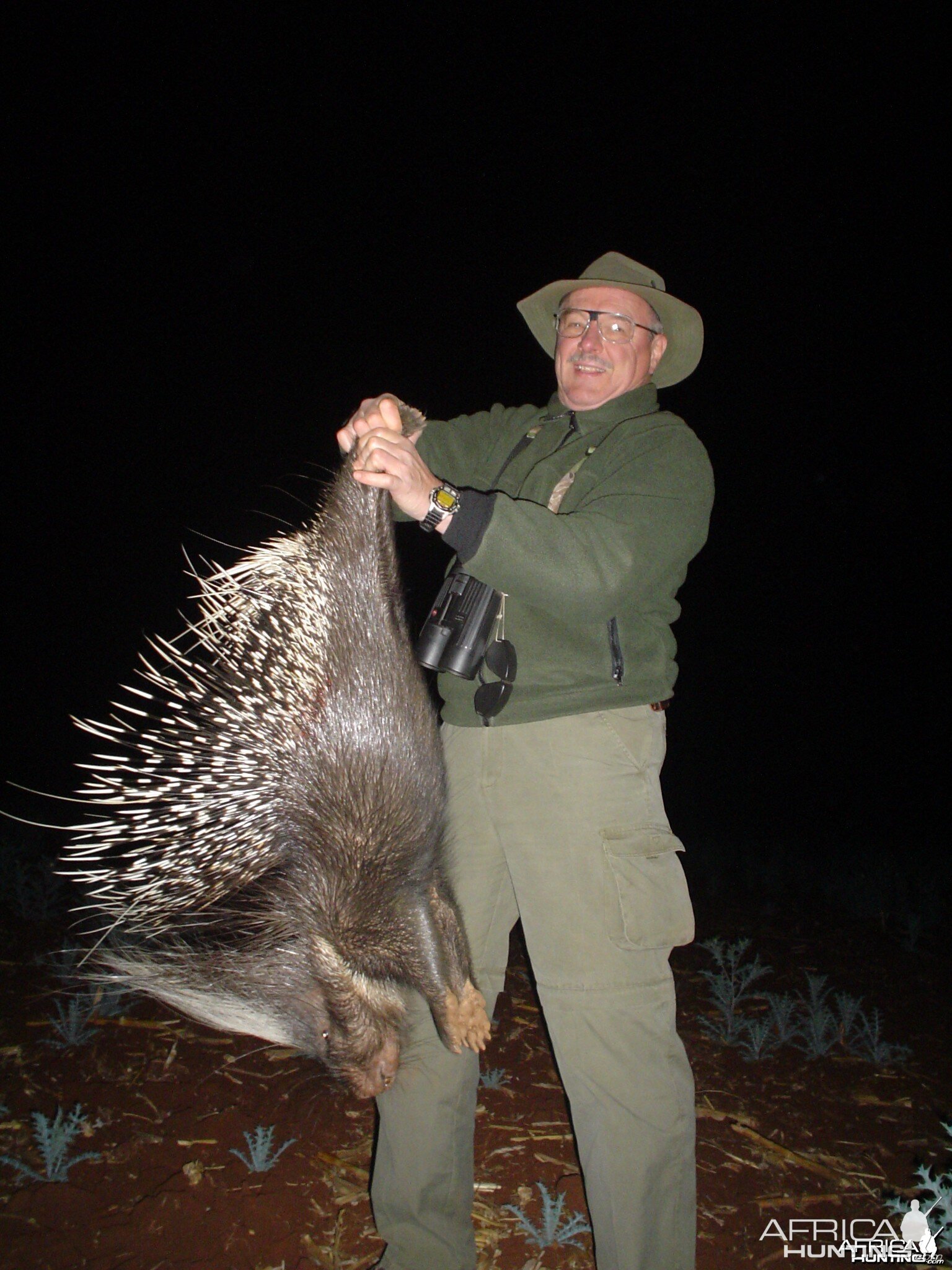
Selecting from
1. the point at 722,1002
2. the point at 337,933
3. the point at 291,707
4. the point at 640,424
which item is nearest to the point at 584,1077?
the point at 337,933

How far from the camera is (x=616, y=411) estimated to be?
5.88 feet

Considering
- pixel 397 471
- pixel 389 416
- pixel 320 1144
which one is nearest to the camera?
pixel 397 471

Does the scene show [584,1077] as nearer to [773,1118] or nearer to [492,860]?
[492,860]

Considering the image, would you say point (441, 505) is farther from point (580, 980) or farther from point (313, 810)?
point (580, 980)

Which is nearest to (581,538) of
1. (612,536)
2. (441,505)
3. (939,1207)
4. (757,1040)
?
(612,536)

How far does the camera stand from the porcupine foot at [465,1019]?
1.67 m

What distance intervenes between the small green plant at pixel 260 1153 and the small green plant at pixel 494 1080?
766 millimetres

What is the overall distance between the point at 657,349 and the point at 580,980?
1543 mm

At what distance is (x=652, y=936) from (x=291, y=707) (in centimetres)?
89

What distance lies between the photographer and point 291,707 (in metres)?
1.61

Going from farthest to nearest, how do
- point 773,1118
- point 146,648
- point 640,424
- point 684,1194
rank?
1. point 146,648
2. point 773,1118
3. point 640,424
4. point 684,1194

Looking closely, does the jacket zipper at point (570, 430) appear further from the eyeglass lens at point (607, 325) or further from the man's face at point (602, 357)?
Result: the eyeglass lens at point (607, 325)

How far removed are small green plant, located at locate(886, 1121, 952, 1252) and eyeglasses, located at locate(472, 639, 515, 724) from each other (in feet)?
4.32

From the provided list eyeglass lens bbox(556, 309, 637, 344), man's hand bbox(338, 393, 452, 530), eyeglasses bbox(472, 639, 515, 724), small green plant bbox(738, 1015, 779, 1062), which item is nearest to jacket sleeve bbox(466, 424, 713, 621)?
man's hand bbox(338, 393, 452, 530)
